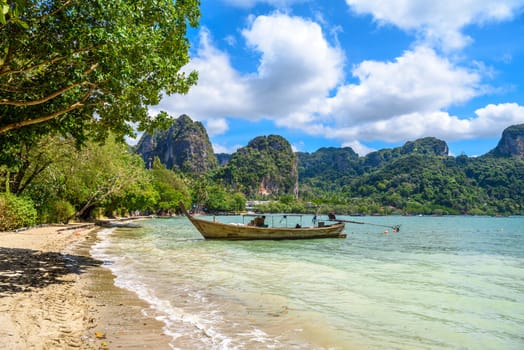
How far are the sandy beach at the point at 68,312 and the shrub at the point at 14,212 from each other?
11348 millimetres

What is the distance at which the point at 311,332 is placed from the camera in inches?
251

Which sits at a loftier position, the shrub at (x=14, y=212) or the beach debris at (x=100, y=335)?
the shrub at (x=14, y=212)

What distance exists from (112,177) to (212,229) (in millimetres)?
13079

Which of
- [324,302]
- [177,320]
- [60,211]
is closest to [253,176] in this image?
[60,211]

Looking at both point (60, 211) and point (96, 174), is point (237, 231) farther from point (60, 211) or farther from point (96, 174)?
point (60, 211)

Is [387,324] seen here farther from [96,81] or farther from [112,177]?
[112,177]

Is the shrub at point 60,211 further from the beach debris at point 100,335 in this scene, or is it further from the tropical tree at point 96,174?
the beach debris at point 100,335

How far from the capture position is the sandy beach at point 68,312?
15.9 feet

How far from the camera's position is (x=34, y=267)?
10211 millimetres

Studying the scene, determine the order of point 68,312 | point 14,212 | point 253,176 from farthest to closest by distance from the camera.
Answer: point 253,176 < point 14,212 < point 68,312

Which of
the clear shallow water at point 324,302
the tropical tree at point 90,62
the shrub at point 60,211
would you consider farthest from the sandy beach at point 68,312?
the shrub at point 60,211

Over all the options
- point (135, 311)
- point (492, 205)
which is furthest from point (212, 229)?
point (492, 205)

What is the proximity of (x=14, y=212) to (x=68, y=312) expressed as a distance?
721 inches

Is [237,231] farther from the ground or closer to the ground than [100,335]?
farther from the ground
